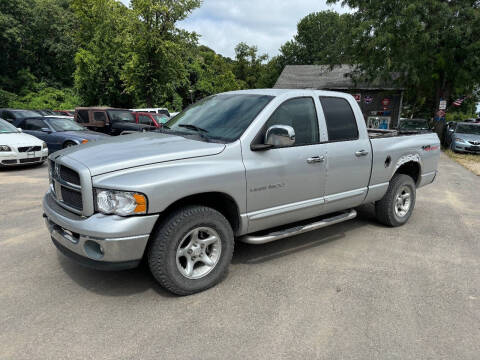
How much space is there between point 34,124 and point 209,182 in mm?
10870

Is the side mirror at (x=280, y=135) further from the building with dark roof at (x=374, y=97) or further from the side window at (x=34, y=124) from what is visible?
the building with dark roof at (x=374, y=97)

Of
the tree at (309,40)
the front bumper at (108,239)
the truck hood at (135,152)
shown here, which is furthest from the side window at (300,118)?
the tree at (309,40)

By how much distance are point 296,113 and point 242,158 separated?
1.00 meters

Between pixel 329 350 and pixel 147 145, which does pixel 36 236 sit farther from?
pixel 329 350

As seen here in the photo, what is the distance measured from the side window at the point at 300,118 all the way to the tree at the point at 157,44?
19639 millimetres

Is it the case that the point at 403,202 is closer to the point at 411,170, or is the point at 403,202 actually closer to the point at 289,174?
the point at 411,170

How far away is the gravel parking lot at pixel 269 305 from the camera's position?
275cm

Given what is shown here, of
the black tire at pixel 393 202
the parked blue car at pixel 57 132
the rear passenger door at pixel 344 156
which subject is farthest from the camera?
the parked blue car at pixel 57 132

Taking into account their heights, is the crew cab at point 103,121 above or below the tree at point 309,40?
below

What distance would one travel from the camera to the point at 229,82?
50.8 metres

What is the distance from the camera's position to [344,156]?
4.47 metres

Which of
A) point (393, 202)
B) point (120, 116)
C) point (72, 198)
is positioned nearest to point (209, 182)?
point (72, 198)

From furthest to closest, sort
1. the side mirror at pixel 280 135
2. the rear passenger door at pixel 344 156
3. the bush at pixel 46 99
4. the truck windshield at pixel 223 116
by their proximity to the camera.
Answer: the bush at pixel 46 99 → the rear passenger door at pixel 344 156 → the truck windshield at pixel 223 116 → the side mirror at pixel 280 135

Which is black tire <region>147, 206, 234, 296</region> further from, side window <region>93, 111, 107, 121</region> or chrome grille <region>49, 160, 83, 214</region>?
side window <region>93, 111, 107, 121</region>
